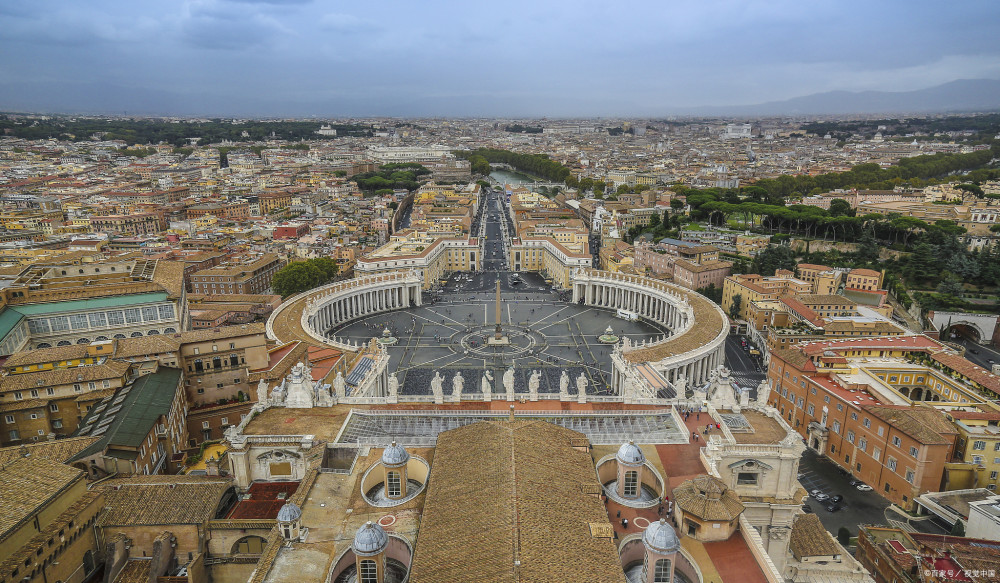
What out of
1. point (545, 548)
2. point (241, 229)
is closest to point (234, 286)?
point (241, 229)

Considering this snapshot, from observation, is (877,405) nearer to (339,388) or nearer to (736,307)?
(736,307)

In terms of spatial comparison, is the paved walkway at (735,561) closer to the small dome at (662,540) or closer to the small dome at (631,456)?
the small dome at (662,540)

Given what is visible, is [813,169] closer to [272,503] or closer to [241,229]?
[241,229]

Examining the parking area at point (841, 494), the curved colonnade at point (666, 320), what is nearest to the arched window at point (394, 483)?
the curved colonnade at point (666, 320)

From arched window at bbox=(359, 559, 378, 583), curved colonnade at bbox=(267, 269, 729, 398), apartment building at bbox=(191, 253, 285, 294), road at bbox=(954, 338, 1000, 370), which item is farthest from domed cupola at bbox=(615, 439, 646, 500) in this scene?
apartment building at bbox=(191, 253, 285, 294)

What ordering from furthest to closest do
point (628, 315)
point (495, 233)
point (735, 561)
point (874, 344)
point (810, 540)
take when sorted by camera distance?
point (495, 233) → point (628, 315) → point (874, 344) → point (810, 540) → point (735, 561)

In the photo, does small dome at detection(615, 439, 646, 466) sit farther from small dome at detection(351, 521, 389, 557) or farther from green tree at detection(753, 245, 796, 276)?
green tree at detection(753, 245, 796, 276)

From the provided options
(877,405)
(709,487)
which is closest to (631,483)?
(709,487)
